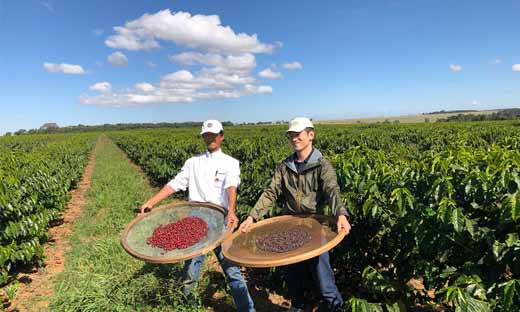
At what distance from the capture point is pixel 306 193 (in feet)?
10.6

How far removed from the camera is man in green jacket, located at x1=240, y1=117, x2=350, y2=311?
9.98ft

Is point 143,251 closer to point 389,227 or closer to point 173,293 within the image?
point 173,293

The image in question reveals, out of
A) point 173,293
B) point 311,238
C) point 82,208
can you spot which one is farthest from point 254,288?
point 82,208

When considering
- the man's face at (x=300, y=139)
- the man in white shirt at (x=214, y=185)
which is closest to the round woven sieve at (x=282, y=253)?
the man in white shirt at (x=214, y=185)

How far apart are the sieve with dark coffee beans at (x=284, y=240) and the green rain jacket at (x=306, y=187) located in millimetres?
299

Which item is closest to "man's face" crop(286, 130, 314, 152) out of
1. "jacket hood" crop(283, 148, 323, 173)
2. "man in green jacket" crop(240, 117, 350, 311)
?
"man in green jacket" crop(240, 117, 350, 311)

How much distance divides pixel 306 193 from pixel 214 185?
1.13 m

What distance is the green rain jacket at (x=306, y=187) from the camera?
10.0 feet

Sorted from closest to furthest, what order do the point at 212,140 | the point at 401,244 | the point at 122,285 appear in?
the point at 401,244 < the point at 212,140 < the point at 122,285

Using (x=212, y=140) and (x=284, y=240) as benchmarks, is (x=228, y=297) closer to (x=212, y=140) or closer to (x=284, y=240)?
(x=284, y=240)

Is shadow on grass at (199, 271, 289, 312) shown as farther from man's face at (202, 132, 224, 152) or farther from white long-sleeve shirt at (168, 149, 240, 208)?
man's face at (202, 132, 224, 152)

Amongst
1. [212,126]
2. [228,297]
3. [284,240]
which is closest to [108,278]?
[228,297]

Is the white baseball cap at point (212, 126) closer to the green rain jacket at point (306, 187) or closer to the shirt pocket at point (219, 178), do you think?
the shirt pocket at point (219, 178)

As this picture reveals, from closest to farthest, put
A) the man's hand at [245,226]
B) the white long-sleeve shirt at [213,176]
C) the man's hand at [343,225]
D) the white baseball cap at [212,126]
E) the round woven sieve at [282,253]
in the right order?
the round woven sieve at [282,253], the man's hand at [343,225], the man's hand at [245,226], the white baseball cap at [212,126], the white long-sleeve shirt at [213,176]
